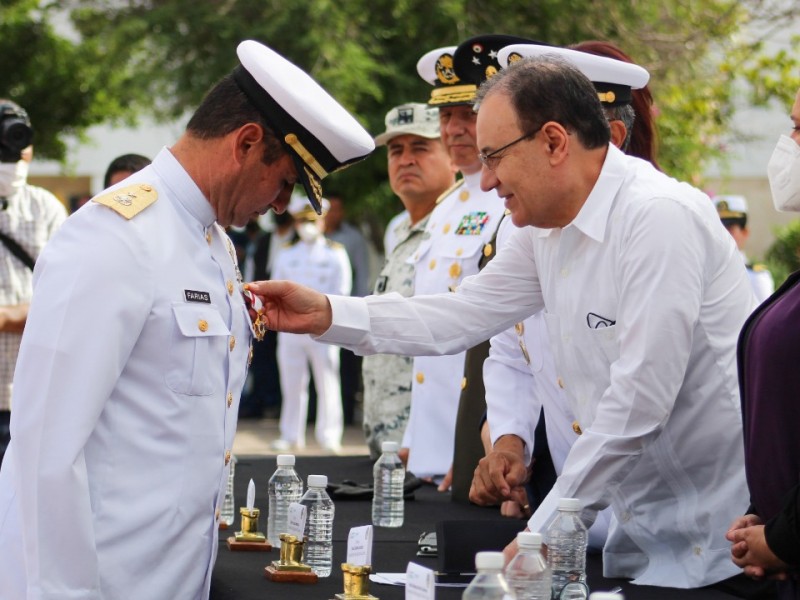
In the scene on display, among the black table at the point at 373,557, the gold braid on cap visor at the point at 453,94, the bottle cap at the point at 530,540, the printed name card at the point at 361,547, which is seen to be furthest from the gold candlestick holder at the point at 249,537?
the gold braid on cap visor at the point at 453,94

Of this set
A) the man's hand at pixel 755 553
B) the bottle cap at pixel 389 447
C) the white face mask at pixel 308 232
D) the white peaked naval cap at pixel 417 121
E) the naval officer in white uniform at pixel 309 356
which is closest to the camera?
the man's hand at pixel 755 553

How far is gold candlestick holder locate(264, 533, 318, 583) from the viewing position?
115 inches

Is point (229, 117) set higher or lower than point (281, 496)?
higher

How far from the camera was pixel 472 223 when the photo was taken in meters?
4.79

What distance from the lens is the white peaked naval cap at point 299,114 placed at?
2.71m

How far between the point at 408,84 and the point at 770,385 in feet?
28.5

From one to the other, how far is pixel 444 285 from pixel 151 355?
93.3 inches

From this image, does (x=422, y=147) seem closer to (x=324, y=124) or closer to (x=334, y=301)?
(x=334, y=301)

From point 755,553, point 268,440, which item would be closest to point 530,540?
point 755,553

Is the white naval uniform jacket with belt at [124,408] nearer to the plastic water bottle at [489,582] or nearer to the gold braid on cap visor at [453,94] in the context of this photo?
the plastic water bottle at [489,582]

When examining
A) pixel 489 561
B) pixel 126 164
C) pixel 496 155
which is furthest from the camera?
pixel 126 164

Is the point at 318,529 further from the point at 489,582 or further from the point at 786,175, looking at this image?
the point at 786,175

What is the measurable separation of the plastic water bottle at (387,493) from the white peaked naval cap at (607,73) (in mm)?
1164

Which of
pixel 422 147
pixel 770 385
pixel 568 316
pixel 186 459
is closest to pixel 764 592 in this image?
pixel 770 385
